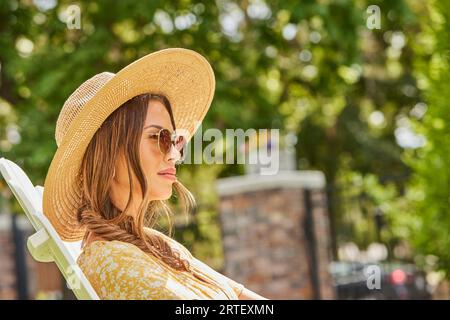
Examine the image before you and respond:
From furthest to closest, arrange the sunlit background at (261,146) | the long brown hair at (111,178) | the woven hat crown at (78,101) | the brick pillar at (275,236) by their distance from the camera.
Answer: the brick pillar at (275,236), the sunlit background at (261,146), the woven hat crown at (78,101), the long brown hair at (111,178)

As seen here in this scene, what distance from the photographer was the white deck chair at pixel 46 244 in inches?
72.9

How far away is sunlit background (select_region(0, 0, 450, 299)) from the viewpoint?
7.29 meters

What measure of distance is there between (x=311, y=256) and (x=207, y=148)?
6.00 feet

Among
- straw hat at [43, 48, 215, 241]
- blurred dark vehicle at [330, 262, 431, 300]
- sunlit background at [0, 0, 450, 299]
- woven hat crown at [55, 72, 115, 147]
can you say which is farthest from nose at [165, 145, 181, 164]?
blurred dark vehicle at [330, 262, 431, 300]

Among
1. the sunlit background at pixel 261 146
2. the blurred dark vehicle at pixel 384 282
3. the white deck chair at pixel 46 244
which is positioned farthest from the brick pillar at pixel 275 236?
the white deck chair at pixel 46 244

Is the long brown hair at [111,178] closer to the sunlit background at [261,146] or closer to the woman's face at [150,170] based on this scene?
the woman's face at [150,170]

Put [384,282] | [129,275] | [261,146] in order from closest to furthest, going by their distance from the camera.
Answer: [129,275]
[261,146]
[384,282]

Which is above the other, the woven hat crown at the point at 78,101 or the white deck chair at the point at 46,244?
the woven hat crown at the point at 78,101

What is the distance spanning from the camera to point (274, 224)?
873 cm

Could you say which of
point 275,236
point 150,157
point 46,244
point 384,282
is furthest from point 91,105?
point 384,282

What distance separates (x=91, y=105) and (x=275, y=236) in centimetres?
680

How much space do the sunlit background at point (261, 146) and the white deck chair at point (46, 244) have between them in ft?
16.9

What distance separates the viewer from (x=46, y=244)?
1.97m

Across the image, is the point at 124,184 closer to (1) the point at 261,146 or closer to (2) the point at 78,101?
(2) the point at 78,101
